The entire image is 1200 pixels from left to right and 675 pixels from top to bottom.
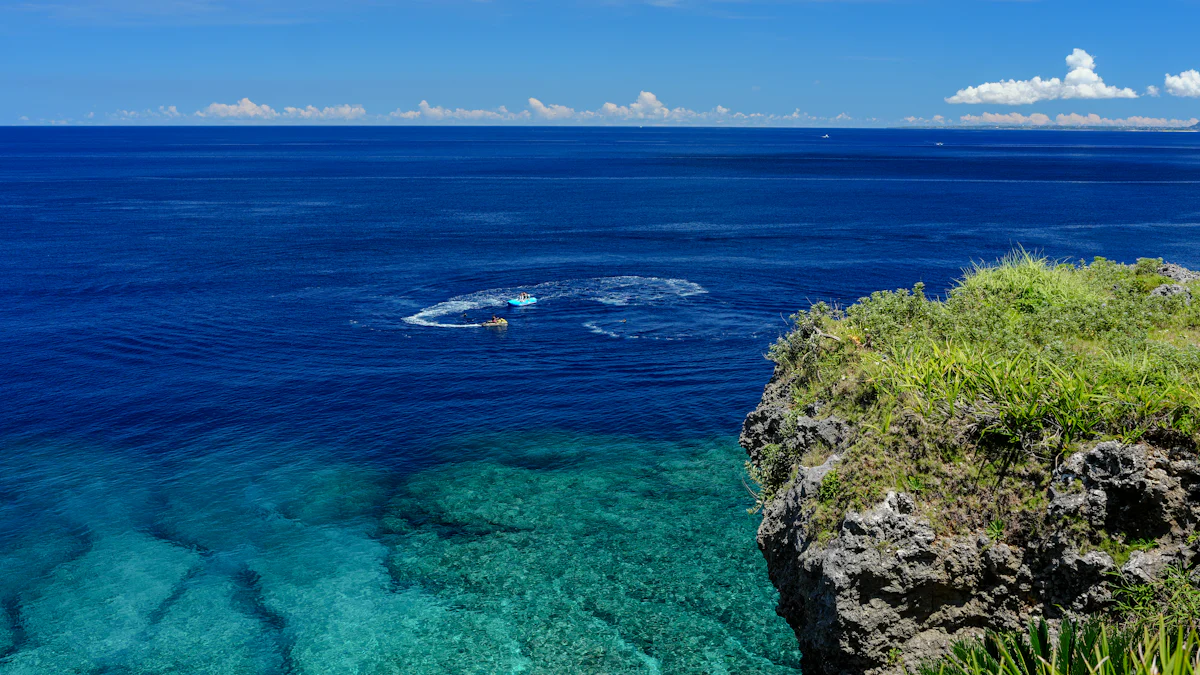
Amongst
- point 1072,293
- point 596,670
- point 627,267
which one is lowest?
point 596,670

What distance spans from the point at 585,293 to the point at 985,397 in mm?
54307

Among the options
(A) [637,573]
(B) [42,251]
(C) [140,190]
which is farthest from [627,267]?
(C) [140,190]

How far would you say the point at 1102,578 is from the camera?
599 inches

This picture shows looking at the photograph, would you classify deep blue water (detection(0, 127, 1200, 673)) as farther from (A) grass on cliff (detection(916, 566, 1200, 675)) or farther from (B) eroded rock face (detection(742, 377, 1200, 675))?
(A) grass on cliff (detection(916, 566, 1200, 675))

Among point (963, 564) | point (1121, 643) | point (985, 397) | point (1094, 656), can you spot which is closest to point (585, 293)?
point (985, 397)

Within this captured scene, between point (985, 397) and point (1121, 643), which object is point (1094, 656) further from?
point (985, 397)

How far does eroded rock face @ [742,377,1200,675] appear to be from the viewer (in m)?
15.3

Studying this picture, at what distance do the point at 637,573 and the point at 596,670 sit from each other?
5.34 metres

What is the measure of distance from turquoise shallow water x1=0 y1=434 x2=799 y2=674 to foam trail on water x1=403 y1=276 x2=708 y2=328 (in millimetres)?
27036

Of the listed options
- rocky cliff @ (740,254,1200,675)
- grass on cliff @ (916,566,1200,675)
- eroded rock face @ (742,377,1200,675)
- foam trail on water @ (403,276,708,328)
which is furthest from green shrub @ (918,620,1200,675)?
foam trail on water @ (403,276,708,328)

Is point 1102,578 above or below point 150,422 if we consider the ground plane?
above

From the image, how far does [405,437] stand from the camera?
140ft

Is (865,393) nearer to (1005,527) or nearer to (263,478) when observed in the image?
(1005,527)

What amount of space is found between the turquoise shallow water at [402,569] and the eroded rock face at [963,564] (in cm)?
786
